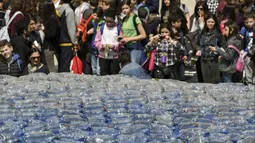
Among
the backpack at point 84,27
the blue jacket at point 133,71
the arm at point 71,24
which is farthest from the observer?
the backpack at point 84,27

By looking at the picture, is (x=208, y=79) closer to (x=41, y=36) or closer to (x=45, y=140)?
(x=41, y=36)

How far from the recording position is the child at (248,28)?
55.6 ft

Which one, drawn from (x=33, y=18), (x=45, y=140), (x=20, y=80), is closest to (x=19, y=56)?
(x=33, y=18)

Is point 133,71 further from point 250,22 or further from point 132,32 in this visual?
point 250,22

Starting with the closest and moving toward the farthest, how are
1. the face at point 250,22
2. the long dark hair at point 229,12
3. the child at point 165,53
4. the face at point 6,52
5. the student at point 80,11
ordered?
the face at point 6,52, the child at point 165,53, the face at point 250,22, the student at point 80,11, the long dark hair at point 229,12

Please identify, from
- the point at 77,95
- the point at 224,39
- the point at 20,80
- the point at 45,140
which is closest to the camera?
the point at 45,140

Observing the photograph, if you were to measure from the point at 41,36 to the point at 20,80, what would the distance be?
461cm

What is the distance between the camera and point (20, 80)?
13188 millimetres

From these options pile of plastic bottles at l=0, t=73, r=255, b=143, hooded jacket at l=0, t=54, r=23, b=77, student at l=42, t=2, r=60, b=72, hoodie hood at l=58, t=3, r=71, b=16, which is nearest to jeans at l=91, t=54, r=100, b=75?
student at l=42, t=2, r=60, b=72

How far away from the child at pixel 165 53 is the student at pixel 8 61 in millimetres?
2332

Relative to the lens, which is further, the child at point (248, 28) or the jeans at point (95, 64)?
the jeans at point (95, 64)

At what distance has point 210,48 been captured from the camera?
16.6 metres

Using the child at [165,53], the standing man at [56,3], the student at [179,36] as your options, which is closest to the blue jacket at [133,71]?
the child at [165,53]

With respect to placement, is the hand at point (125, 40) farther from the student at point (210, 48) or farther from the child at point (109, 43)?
the student at point (210, 48)
